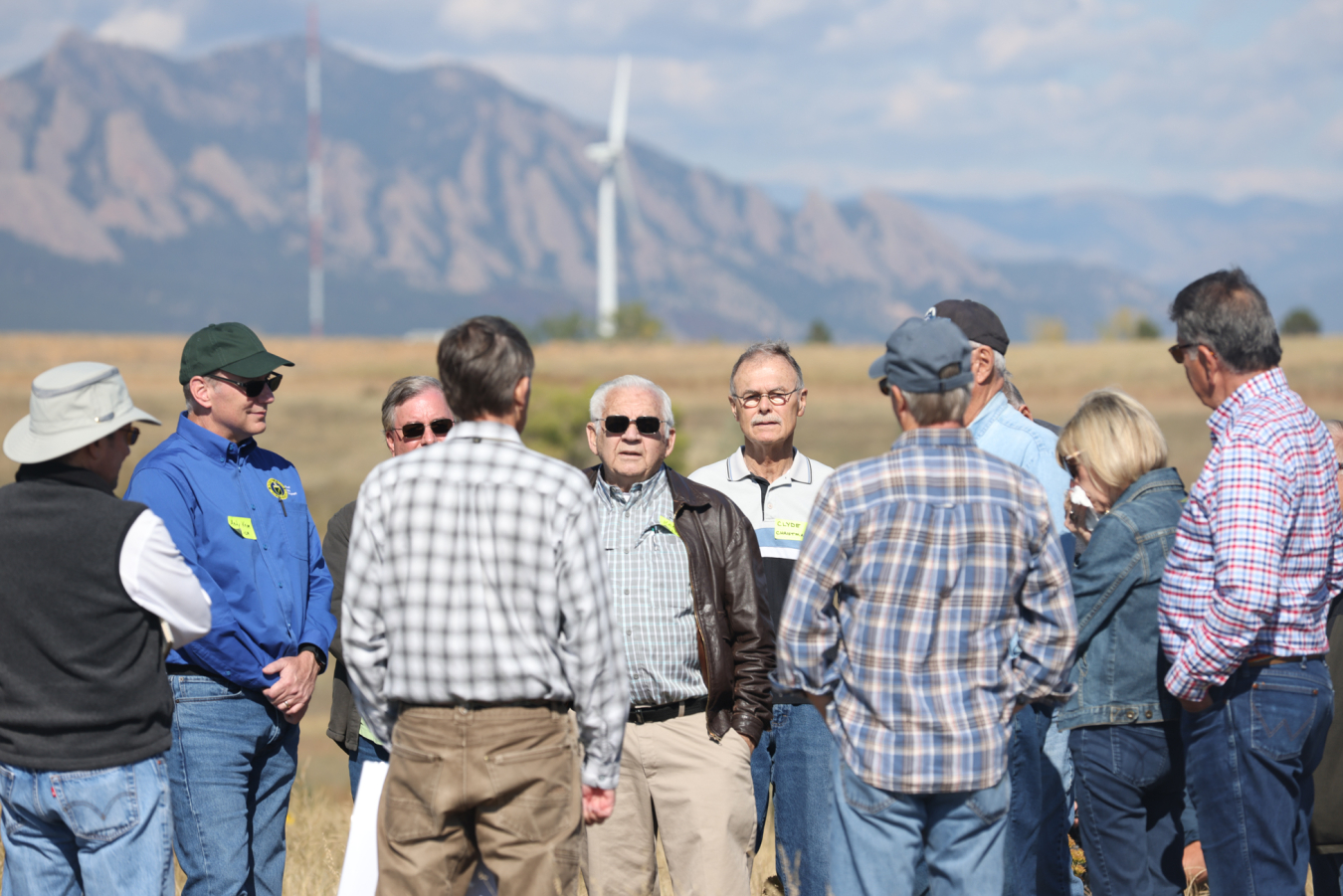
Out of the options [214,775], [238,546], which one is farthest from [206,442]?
[214,775]

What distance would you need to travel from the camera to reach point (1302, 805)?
352 centimetres

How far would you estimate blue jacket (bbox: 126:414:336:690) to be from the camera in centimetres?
390

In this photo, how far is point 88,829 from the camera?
3.14m

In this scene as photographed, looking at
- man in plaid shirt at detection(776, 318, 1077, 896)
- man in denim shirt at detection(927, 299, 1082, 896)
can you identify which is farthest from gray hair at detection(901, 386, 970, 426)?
man in denim shirt at detection(927, 299, 1082, 896)

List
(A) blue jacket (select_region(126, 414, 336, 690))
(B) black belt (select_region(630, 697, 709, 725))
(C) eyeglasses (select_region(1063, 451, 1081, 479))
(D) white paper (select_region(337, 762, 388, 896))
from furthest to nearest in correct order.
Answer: (B) black belt (select_region(630, 697, 709, 725)) < (A) blue jacket (select_region(126, 414, 336, 690)) < (C) eyeglasses (select_region(1063, 451, 1081, 479)) < (D) white paper (select_region(337, 762, 388, 896))

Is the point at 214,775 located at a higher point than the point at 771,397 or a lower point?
lower

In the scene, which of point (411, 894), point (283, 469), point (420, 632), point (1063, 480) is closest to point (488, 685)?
point (420, 632)

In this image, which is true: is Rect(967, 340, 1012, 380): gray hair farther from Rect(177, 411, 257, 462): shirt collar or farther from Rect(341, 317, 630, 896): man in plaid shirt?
Rect(177, 411, 257, 462): shirt collar

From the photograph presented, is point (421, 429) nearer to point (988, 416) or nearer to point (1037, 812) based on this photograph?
point (988, 416)

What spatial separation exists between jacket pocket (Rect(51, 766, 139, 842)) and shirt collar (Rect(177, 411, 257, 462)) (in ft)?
4.05

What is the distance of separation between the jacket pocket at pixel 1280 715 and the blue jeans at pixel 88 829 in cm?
299

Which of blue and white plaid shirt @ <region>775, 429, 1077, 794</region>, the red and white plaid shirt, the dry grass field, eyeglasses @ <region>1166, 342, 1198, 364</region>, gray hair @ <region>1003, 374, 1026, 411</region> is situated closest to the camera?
blue and white plaid shirt @ <region>775, 429, 1077, 794</region>

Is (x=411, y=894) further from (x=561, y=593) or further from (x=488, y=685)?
(x=561, y=593)

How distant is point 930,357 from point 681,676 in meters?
1.49
